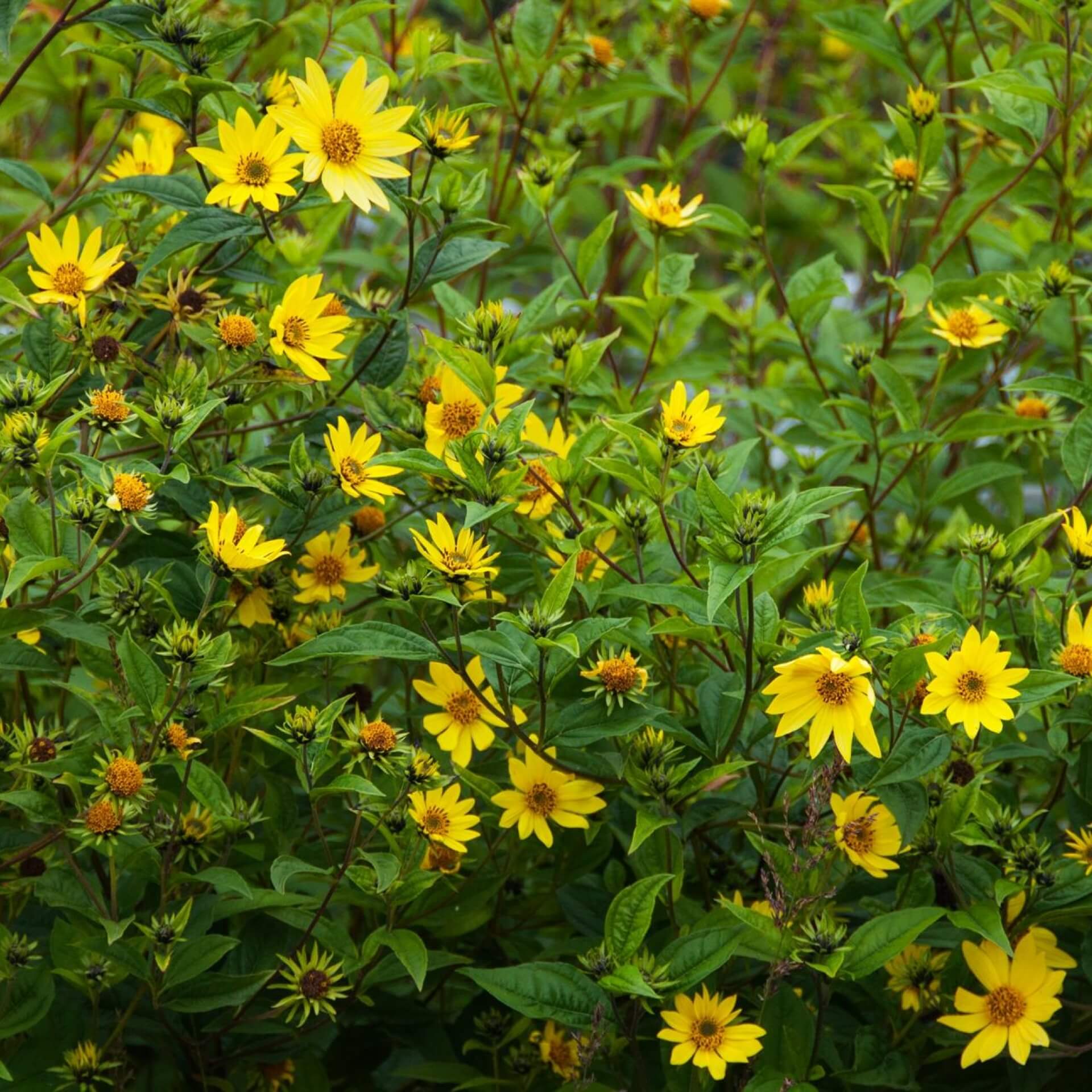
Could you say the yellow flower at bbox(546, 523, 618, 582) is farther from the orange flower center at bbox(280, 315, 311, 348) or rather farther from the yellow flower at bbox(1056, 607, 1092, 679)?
the yellow flower at bbox(1056, 607, 1092, 679)

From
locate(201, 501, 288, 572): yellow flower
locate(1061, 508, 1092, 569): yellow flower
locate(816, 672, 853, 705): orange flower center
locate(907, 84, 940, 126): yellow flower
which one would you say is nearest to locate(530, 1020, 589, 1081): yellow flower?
locate(816, 672, 853, 705): orange flower center

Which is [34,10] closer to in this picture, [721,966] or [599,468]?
[599,468]

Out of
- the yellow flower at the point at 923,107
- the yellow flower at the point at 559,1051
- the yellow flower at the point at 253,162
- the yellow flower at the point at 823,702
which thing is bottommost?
the yellow flower at the point at 559,1051

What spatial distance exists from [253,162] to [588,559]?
488 mm

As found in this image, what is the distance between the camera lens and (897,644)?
1.26m

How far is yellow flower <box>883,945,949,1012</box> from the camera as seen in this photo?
1.33 meters

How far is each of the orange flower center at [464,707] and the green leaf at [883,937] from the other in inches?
15.8

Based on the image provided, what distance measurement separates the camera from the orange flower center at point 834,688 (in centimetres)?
115

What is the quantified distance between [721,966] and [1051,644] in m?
0.43

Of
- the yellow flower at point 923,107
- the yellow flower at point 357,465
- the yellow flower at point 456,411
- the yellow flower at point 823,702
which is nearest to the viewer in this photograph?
the yellow flower at point 823,702

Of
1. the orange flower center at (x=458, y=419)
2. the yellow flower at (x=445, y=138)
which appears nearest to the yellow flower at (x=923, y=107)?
the yellow flower at (x=445, y=138)

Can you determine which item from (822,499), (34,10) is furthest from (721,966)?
(34,10)

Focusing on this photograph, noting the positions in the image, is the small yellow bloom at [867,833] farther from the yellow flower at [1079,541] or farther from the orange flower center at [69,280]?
the orange flower center at [69,280]

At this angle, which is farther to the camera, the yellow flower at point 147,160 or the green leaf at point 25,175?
the yellow flower at point 147,160
